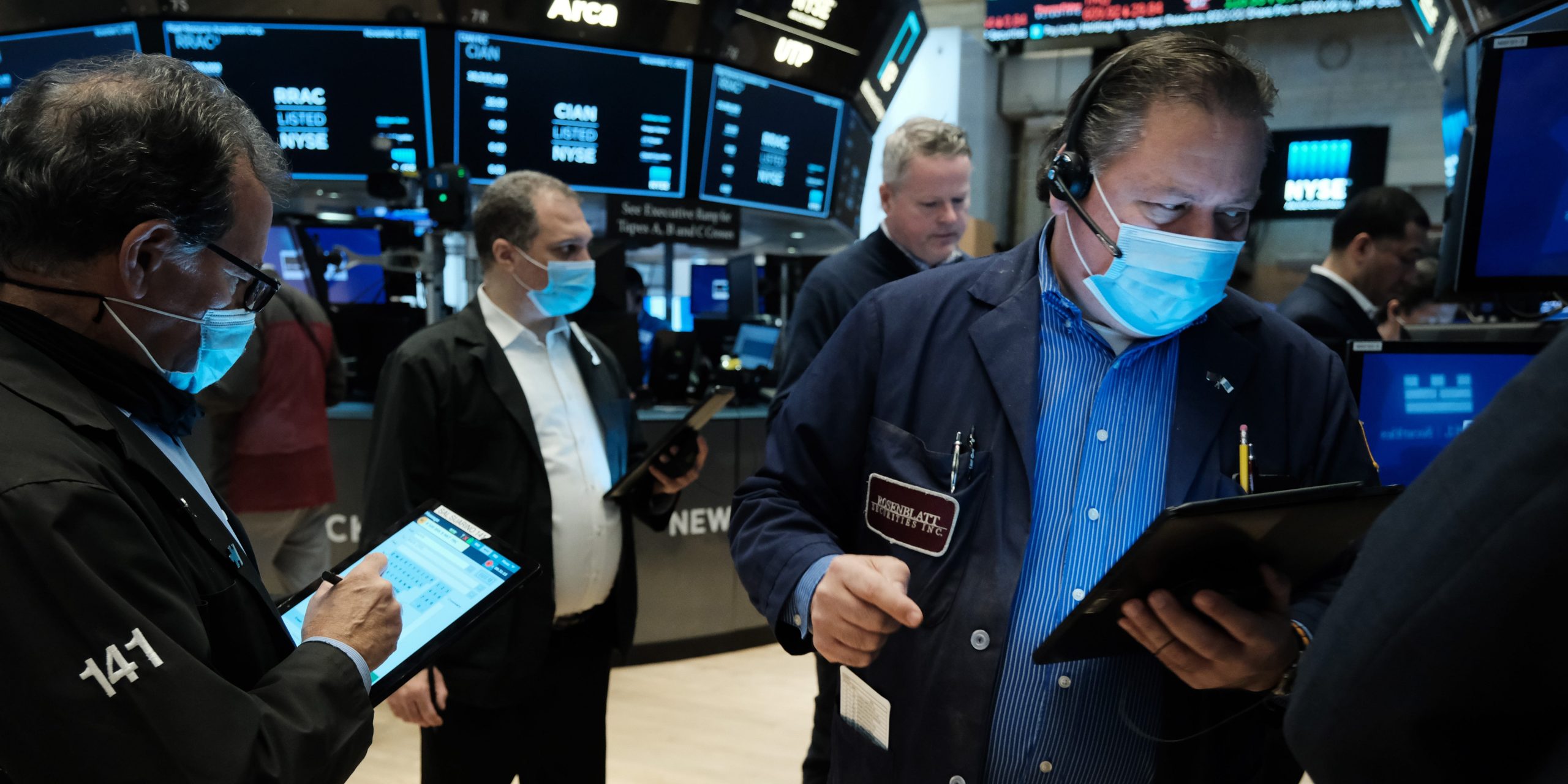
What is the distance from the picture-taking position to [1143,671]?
1288 millimetres

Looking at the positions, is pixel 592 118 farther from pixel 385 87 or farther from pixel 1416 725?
pixel 1416 725

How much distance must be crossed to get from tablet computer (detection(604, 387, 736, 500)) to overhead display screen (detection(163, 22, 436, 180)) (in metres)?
3.37

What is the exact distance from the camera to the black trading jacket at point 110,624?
933mm

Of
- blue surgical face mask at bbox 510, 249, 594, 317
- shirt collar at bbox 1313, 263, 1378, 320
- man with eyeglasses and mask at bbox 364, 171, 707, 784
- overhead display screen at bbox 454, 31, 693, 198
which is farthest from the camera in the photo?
overhead display screen at bbox 454, 31, 693, 198

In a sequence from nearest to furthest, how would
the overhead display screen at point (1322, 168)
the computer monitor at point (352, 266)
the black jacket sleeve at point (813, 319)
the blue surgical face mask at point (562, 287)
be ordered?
the blue surgical face mask at point (562, 287) → the black jacket sleeve at point (813, 319) → the computer monitor at point (352, 266) → the overhead display screen at point (1322, 168)

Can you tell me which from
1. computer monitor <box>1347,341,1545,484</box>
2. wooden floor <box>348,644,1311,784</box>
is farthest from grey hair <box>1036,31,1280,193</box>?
wooden floor <box>348,644,1311,784</box>

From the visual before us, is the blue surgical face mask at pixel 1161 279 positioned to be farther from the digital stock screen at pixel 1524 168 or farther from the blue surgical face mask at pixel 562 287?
the blue surgical face mask at pixel 562 287

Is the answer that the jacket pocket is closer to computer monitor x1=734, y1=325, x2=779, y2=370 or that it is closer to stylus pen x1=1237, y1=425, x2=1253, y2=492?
stylus pen x1=1237, y1=425, x2=1253, y2=492

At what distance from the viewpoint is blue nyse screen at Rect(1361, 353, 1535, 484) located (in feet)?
6.29

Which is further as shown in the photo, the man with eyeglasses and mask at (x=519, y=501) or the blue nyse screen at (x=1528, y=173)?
the man with eyeglasses and mask at (x=519, y=501)

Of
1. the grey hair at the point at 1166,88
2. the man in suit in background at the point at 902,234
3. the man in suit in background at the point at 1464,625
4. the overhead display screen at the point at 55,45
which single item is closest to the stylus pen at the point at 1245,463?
the grey hair at the point at 1166,88

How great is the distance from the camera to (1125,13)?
8.64m

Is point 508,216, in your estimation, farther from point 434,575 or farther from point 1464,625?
point 1464,625

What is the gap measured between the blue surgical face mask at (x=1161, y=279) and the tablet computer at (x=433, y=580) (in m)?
1.01
